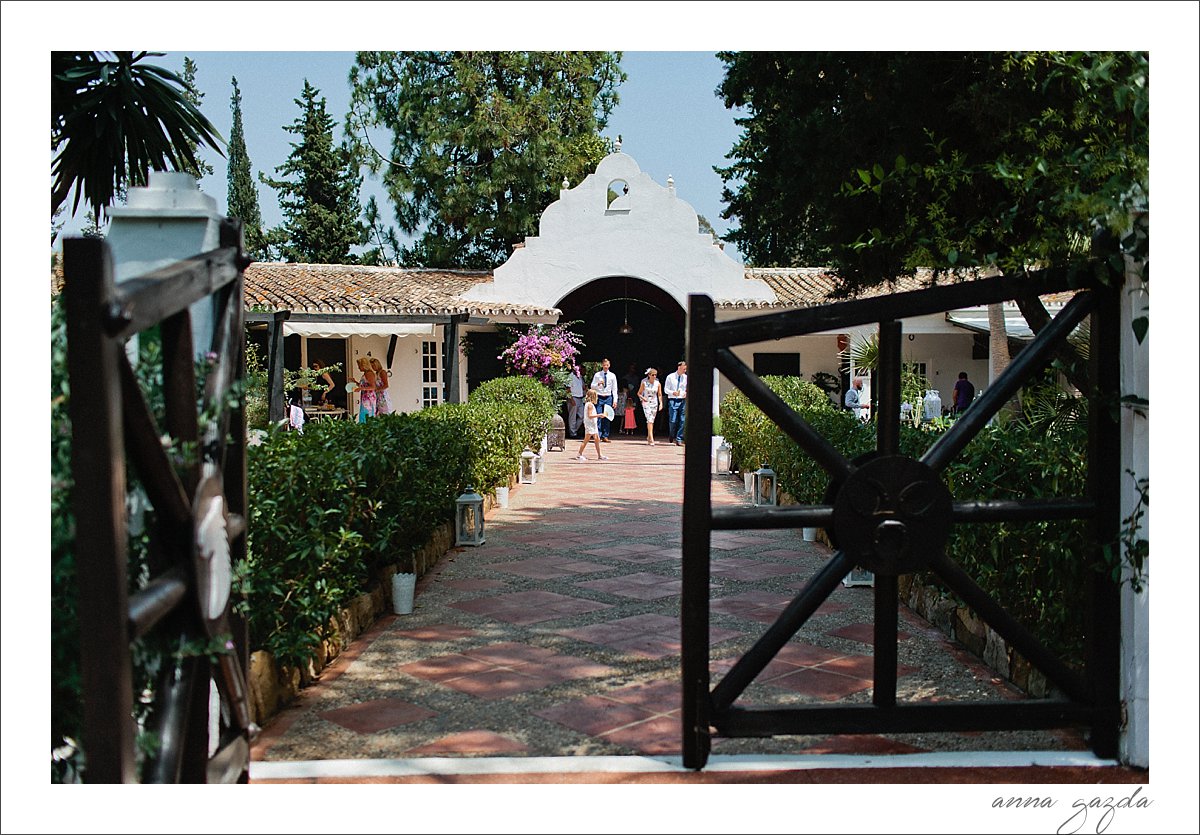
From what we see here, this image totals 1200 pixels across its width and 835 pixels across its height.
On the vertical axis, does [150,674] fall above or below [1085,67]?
below

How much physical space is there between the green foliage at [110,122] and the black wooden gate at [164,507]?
11.6 ft

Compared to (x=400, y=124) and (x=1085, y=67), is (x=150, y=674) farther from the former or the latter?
(x=400, y=124)

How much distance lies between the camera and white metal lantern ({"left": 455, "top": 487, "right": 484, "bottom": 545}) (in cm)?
820

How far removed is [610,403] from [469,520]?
10.2 meters

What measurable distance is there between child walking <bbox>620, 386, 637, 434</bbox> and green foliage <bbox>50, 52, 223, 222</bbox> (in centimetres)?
1537

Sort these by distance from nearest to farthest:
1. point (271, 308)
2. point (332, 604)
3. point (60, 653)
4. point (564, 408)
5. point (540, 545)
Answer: point (60, 653) < point (332, 604) < point (540, 545) < point (271, 308) < point (564, 408)

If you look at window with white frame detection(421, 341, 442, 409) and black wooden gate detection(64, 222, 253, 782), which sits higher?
window with white frame detection(421, 341, 442, 409)

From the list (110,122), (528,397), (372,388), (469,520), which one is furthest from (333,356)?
(110,122)

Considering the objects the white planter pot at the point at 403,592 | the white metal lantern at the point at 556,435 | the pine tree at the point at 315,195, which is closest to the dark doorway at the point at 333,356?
the white metal lantern at the point at 556,435

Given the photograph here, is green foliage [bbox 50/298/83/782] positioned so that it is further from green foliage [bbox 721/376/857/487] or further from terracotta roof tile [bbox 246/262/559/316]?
terracotta roof tile [bbox 246/262/559/316]

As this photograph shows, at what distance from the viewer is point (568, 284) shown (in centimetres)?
2059

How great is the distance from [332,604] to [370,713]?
694 mm

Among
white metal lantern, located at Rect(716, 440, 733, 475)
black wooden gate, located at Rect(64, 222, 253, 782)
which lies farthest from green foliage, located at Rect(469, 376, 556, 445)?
black wooden gate, located at Rect(64, 222, 253, 782)

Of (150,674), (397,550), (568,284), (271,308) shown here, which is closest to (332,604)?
(397,550)
